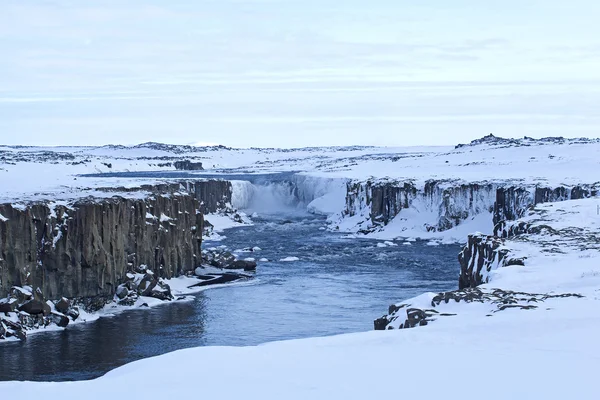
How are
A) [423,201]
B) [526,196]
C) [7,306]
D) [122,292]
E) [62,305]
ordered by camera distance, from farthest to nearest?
[423,201] < [526,196] < [122,292] < [62,305] < [7,306]

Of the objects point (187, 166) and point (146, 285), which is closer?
point (146, 285)

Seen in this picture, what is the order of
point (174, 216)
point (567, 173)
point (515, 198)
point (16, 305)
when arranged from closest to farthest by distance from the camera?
point (16, 305) → point (174, 216) → point (515, 198) → point (567, 173)

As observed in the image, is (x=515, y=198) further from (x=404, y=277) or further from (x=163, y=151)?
(x=163, y=151)

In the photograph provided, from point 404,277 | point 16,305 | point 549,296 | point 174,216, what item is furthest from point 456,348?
point 174,216

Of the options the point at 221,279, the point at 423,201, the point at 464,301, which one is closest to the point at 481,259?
the point at 464,301

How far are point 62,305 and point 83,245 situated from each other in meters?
3.59

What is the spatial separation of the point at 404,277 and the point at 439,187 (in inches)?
1059

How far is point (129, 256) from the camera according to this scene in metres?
44.3

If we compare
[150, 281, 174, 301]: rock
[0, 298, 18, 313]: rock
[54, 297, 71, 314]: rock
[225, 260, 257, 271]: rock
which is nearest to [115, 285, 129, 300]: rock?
[150, 281, 174, 301]: rock

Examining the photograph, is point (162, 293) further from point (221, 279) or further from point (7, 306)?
point (7, 306)

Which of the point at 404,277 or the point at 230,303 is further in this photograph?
the point at 404,277

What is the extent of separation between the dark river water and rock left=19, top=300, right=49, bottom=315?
54.1 inches

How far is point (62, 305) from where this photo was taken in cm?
3788

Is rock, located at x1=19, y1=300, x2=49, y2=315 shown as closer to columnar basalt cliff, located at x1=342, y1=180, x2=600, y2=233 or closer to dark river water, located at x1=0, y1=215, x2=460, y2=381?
dark river water, located at x1=0, y1=215, x2=460, y2=381
